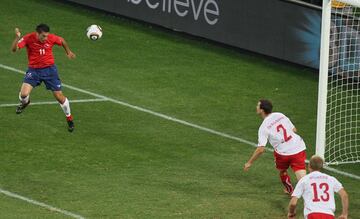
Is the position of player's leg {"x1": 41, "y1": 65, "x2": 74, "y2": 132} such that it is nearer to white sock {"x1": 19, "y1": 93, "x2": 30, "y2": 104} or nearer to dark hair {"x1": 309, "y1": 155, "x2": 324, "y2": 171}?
white sock {"x1": 19, "y1": 93, "x2": 30, "y2": 104}

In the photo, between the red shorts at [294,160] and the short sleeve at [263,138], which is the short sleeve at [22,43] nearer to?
the short sleeve at [263,138]

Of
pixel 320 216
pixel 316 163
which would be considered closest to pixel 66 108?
pixel 316 163

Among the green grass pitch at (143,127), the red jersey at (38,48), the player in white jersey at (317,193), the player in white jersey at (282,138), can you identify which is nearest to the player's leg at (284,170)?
the player in white jersey at (282,138)

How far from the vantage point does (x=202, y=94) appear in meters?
28.2

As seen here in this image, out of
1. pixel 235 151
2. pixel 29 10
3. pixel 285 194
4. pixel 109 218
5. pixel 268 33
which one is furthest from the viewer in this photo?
pixel 29 10

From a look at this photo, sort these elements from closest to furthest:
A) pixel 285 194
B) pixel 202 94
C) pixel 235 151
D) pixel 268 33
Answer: pixel 285 194 < pixel 235 151 < pixel 202 94 < pixel 268 33

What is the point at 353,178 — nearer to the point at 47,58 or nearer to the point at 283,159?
the point at 283,159

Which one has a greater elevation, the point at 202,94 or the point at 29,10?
the point at 29,10

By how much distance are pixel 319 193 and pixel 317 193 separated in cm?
3

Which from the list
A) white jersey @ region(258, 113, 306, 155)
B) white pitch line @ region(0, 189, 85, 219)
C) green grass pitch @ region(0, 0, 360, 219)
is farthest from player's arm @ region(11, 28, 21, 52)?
white jersey @ region(258, 113, 306, 155)

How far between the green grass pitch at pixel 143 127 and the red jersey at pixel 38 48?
1.45 m

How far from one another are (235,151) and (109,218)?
5190 millimetres

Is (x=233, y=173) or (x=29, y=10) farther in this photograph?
(x=29, y=10)

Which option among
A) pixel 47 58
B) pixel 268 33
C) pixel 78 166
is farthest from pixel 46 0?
pixel 78 166
